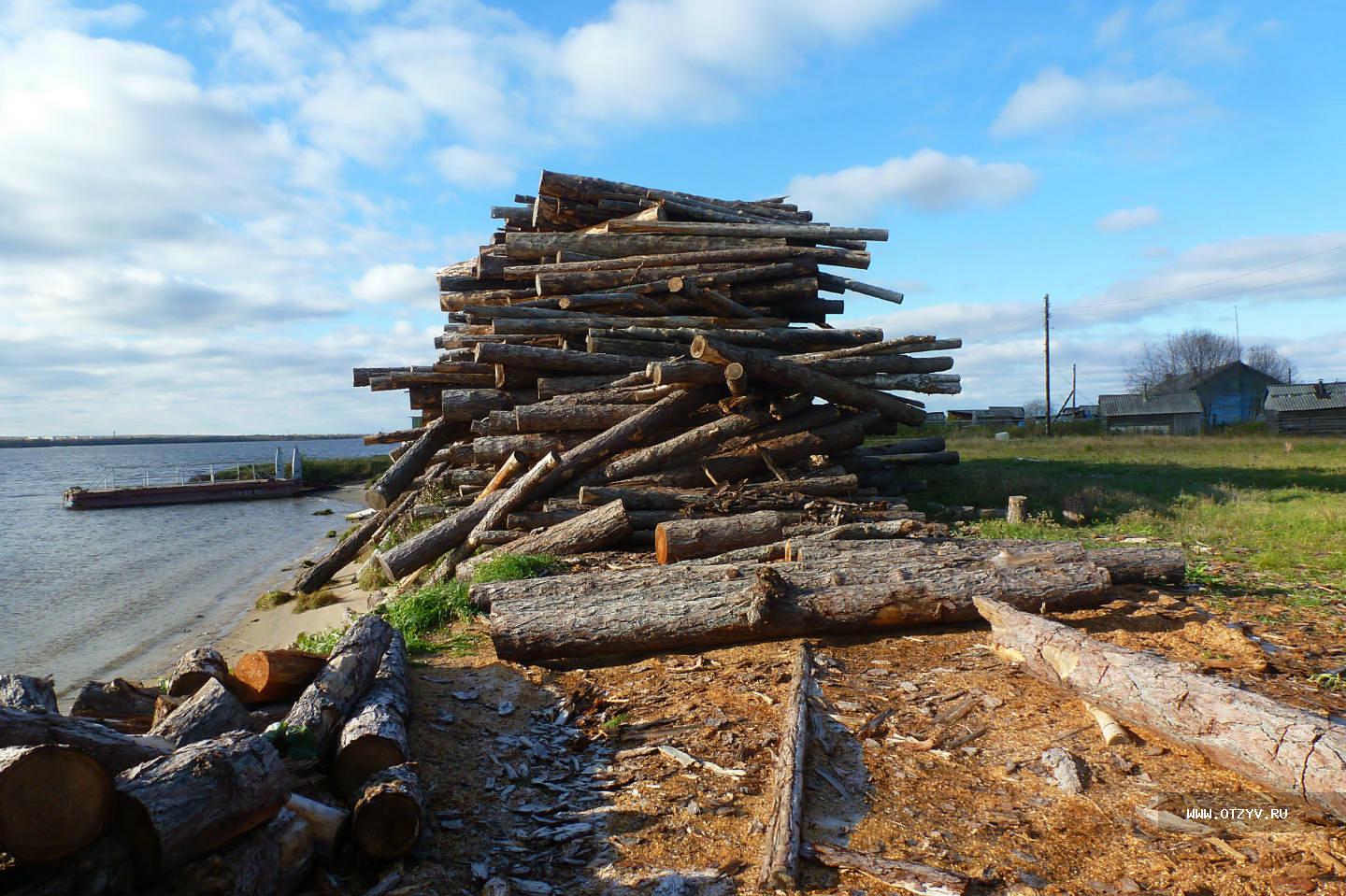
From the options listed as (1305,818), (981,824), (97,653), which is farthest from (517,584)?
(97,653)

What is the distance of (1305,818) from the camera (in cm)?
366

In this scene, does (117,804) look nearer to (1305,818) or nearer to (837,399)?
(1305,818)

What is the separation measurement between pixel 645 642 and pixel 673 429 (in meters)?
5.83

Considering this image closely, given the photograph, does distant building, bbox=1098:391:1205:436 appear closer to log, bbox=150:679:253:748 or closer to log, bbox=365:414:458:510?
log, bbox=365:414:458:510

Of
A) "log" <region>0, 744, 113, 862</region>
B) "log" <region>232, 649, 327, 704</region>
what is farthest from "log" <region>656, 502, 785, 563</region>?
"log" <region>0, 744, 113, 862</region>

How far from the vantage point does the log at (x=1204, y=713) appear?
3719 mm

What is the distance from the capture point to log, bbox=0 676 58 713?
15.4 feet

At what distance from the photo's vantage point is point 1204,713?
14.1 feet

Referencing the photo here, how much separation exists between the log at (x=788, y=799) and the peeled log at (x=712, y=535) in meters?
3.44

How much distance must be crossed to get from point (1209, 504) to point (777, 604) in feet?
32.5

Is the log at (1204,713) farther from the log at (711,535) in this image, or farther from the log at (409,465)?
the log at (409,465)

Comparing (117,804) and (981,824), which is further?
(981,824)

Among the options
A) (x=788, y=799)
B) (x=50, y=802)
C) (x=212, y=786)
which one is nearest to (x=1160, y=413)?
(x=788, y=799)

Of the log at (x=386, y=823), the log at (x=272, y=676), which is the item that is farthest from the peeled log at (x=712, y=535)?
the log at (x=386, y=823)
